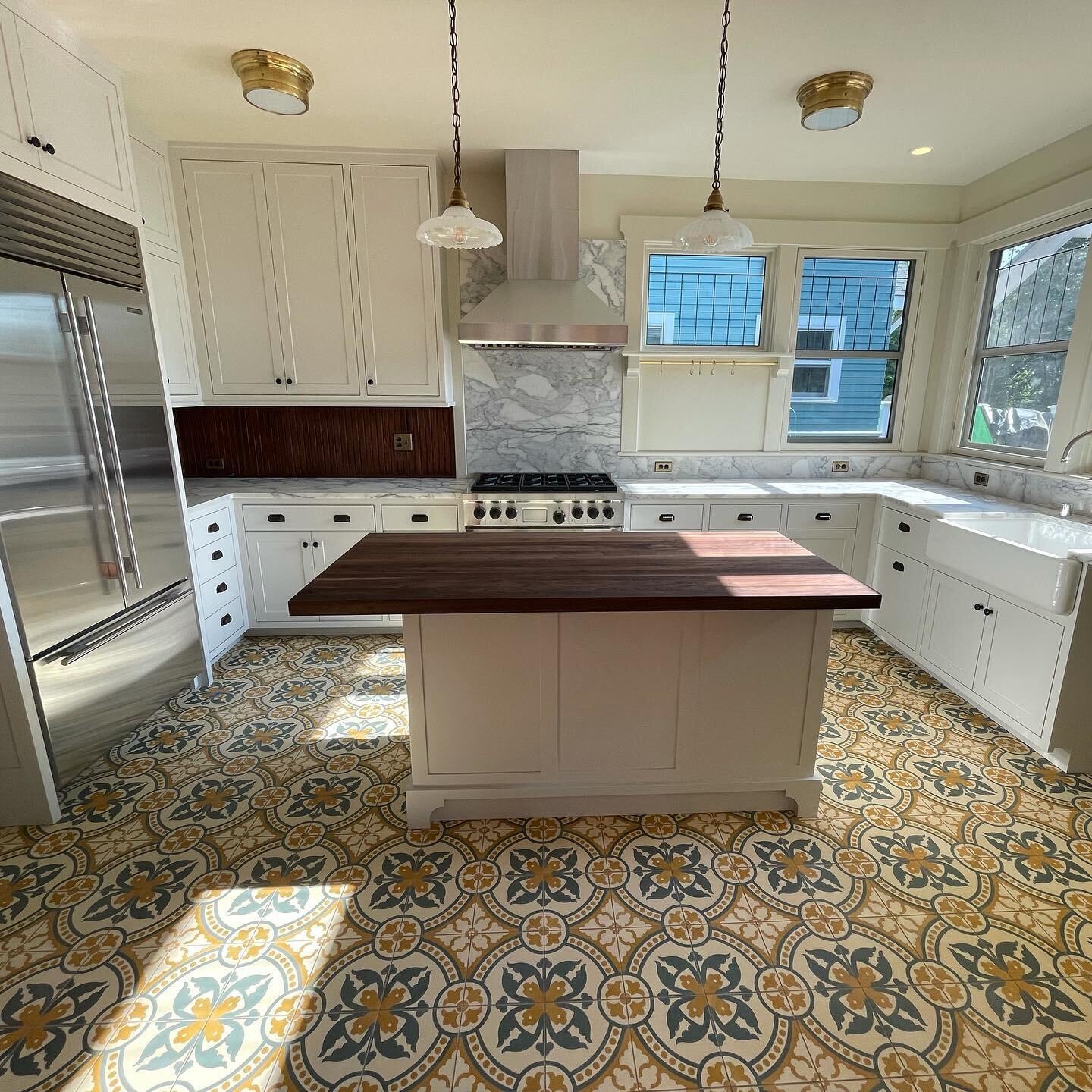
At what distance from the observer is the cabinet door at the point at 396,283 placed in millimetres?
3133

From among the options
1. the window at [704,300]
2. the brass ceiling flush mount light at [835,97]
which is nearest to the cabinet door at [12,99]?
the brass ceiling flush mount light at [835,97]

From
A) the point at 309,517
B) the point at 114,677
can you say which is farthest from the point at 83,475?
the point at 309,517

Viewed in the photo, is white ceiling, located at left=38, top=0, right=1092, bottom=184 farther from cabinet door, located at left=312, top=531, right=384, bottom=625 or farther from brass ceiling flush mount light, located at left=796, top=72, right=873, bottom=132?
cabinet door, located at left=312, top=531, right=384, bottom=625

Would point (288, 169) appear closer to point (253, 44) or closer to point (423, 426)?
point (253, 44)

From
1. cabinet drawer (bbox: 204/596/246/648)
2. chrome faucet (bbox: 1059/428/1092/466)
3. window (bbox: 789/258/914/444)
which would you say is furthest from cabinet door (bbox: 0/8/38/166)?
chrome faucet (bbox: 1059/428/1092/466)

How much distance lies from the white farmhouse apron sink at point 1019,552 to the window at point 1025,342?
2.15 feet

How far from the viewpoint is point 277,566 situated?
3373 mm

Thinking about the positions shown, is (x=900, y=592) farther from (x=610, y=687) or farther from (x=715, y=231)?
(x=715, y=231)

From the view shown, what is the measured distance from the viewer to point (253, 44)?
7.14ft

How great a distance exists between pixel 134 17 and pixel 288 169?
1.10 m

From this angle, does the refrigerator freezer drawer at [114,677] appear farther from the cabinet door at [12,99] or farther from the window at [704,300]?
the window at [704,300]

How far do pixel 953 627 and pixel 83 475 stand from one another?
3793 millimetres

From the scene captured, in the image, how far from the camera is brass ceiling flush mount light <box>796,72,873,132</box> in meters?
2.35

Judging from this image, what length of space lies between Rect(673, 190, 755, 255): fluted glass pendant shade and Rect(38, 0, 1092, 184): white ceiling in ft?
2.54
